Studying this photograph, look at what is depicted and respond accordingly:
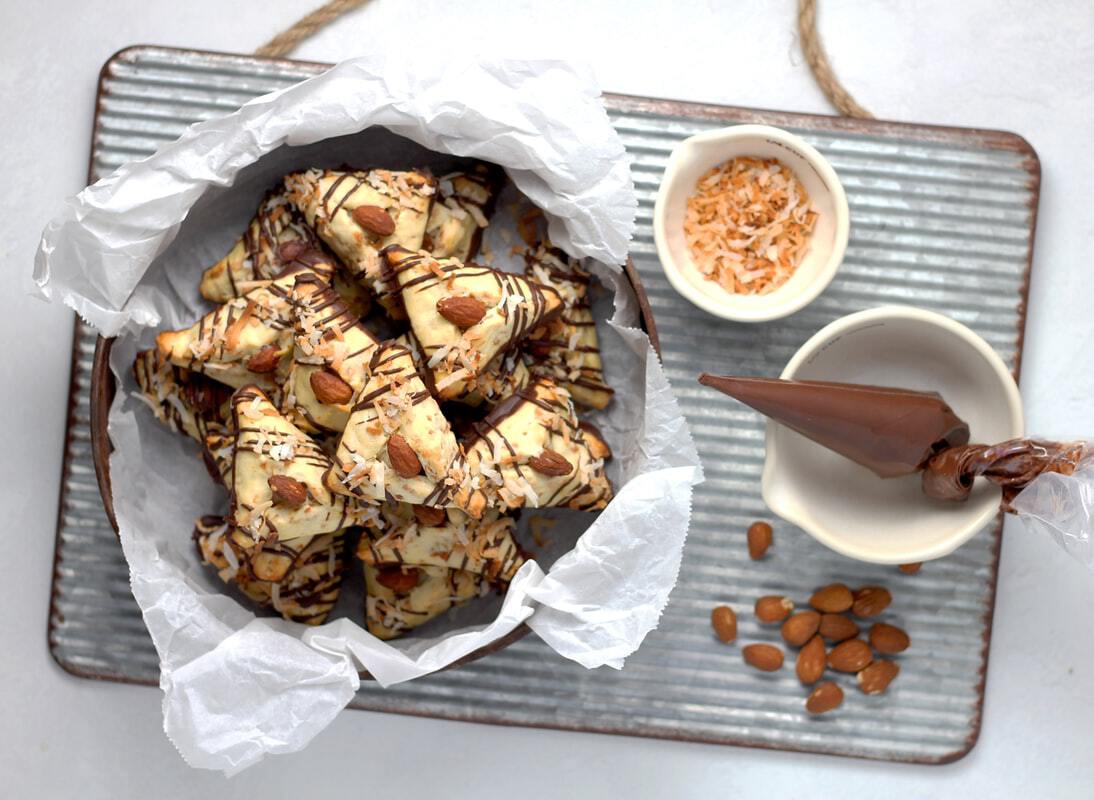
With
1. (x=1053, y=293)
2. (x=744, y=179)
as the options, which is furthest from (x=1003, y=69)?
(x=744, y=179)

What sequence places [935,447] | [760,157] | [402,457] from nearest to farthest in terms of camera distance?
1. [402,457]
2. [935,447]
3. [760,157]

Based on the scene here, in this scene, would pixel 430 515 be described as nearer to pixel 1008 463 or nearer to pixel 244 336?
pixel 244 336

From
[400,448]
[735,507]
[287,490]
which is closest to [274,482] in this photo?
[287,490]

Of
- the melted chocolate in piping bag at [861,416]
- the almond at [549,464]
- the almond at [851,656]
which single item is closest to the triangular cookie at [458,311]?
the almond at [549,464]

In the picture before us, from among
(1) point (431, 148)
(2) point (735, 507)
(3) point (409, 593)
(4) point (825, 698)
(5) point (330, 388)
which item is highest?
(1) point (431, 148)

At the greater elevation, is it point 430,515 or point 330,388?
point 330,388

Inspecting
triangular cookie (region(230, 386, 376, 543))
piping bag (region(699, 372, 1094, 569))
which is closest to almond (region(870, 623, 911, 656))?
piping bag (region(699, 372, 1094, 569))

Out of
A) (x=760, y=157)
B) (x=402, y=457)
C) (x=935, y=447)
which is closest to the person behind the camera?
(x=402, y=457)

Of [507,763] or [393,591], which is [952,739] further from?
[393,591]
